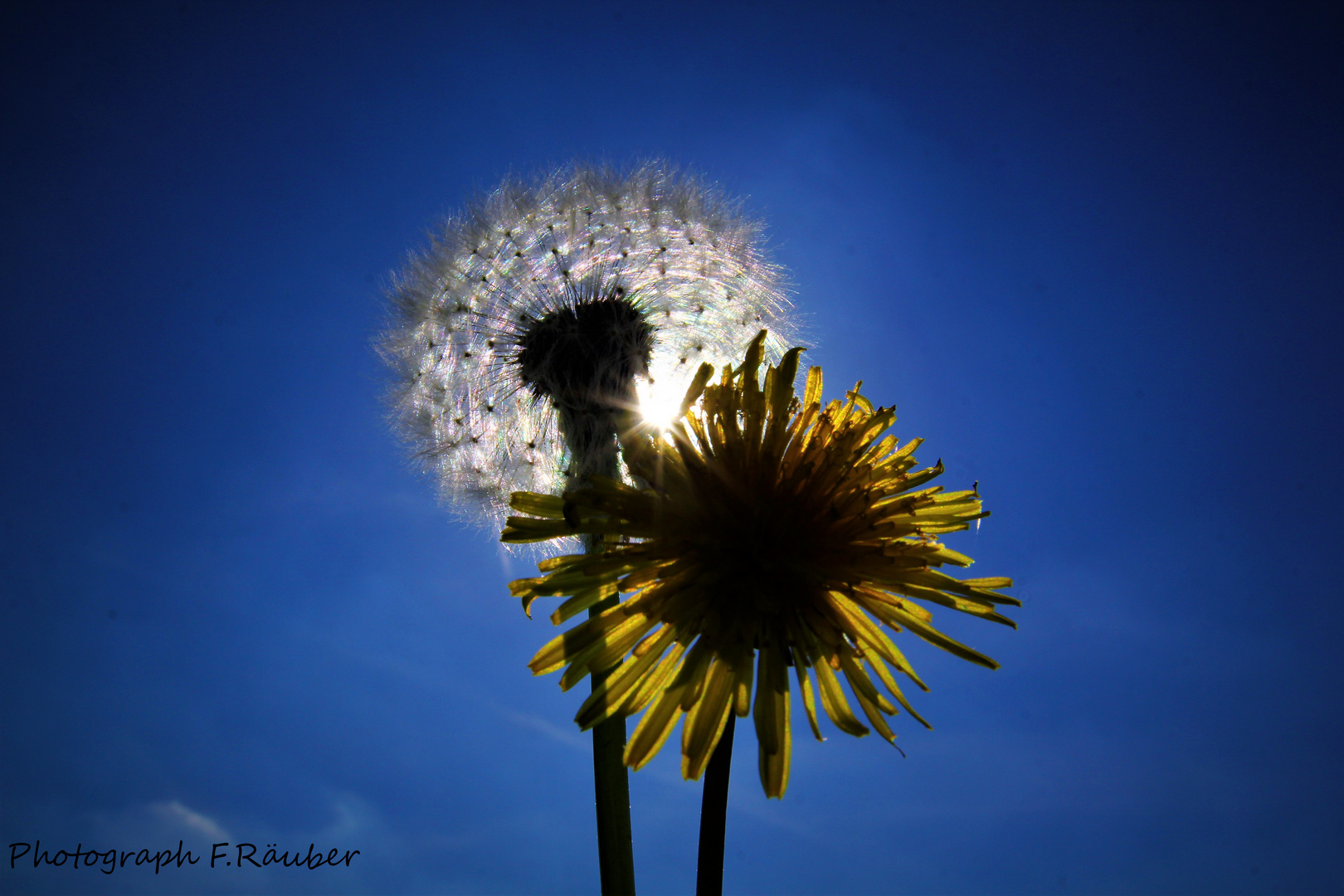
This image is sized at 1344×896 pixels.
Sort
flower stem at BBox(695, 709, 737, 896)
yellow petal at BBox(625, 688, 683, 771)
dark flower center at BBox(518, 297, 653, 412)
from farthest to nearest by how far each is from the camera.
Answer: dark flower center at BBox(518, 297, 653, 412)
yellow petal at BBox(625, 688, 683, 771)
flower stem at BBox(695, 709, 737, 896)

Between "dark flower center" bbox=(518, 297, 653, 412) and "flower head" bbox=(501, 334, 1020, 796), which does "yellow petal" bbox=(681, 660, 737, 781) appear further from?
"dark flower center" bbox=(518, 297, 653, 412)

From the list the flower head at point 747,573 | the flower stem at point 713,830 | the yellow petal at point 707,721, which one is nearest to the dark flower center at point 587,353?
the flower head at point 747,573

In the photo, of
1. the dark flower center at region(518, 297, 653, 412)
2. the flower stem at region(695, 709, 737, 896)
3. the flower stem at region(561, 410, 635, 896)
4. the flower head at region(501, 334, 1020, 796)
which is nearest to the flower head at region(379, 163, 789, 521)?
the dark flower center at region(518, 297, 653, 412)

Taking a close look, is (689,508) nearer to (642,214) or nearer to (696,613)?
(696,613)

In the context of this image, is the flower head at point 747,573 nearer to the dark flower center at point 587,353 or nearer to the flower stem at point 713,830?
the flower stem at point 713,830

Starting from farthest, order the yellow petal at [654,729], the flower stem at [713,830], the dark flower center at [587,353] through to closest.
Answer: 1. the dark flower center at [587,353]
2. the yellow petal at [654,729]
3. the flower stem at [713,830]

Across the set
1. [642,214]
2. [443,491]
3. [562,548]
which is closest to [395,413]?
[443,491]
